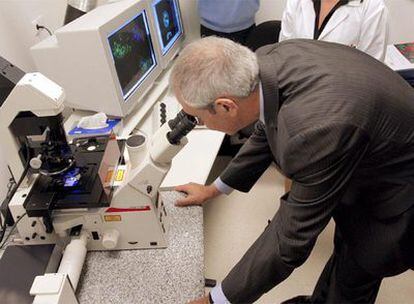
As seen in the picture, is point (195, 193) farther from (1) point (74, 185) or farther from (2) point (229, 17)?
(2) point (229, 17)

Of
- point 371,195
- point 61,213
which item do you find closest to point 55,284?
point 61,213

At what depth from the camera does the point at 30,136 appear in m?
1.15

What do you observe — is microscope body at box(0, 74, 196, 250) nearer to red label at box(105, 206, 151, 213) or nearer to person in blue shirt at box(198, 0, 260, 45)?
red label at box(105, 206, 151, 213)

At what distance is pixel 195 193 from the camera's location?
4.72ft

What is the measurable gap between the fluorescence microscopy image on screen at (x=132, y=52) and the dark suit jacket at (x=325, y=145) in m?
0.80

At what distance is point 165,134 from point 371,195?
670mm

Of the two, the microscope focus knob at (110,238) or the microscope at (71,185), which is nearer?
the microscope at (71,185)

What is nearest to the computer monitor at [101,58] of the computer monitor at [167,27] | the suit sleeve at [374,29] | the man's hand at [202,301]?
the computer monitor at [167,27]

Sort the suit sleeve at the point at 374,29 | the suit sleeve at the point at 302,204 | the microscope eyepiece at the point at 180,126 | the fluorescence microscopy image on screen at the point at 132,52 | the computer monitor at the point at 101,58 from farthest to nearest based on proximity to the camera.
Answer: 1. the suit sleeve at the point at 374,29
2. the fluorescence microscopy image on screen at the point at 132,52
3. the computer monitor at the point at 101,58
4. the microscope eyepiece at the point at 180,126
5. the suit sleeve at the point at 302,204

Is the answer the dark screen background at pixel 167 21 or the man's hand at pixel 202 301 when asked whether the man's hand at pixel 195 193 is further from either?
the dark screen background at pixel 167 21

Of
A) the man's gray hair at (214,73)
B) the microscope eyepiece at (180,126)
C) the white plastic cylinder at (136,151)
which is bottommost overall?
the white plastic cylinder at (136,151)

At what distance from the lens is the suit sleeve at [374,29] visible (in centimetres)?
180

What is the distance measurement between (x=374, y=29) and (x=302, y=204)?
1302 mm

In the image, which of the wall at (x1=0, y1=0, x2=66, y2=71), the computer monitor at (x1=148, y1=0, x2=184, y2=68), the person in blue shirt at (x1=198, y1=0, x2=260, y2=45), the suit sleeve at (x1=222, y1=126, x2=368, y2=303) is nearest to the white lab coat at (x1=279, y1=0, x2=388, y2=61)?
the person in blue shirt at (x1=198, y1=0, x2=260, y2=45)
